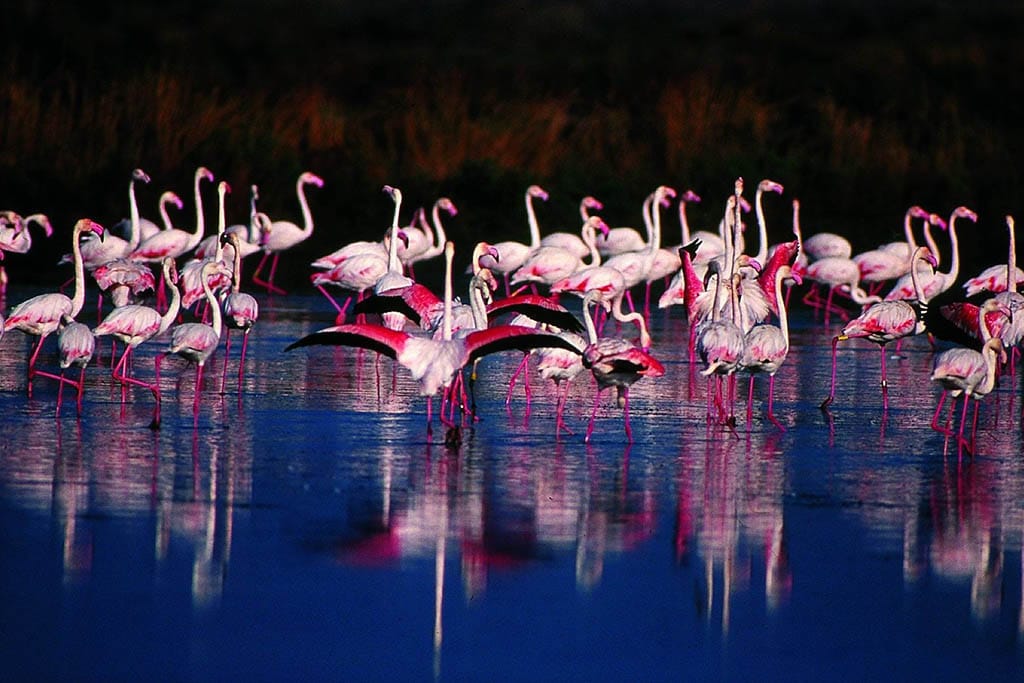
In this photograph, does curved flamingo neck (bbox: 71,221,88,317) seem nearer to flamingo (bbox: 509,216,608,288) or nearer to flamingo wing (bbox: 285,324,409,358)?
flamingo wing (bbox: 285,324,409,358)

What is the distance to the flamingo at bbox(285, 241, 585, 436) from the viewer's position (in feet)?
29.4

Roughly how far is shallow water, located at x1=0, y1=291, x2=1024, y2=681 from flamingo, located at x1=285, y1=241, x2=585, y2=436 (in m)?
0.42

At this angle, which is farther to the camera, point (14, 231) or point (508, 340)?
point (14, 231)

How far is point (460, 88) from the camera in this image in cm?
2969

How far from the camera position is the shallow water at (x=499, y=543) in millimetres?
5523

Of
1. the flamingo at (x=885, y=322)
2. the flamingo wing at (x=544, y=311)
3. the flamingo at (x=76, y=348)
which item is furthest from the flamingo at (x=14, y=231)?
the flamingo at (x=885, y=322)

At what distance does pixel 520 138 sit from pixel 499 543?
63.4ft

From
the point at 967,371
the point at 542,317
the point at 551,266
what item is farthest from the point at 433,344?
the point at 551,266

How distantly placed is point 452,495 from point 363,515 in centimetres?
55

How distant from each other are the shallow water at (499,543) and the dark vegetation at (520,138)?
11046 mm

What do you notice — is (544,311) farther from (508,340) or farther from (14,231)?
(14,231)

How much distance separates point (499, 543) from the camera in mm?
6863

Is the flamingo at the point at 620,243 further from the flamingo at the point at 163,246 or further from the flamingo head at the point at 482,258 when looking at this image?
the flamingo head at the point at 482,258

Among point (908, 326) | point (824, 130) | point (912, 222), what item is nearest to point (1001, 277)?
point (908, 326)
